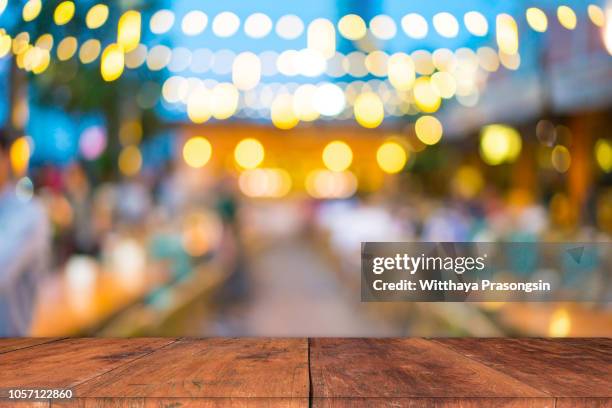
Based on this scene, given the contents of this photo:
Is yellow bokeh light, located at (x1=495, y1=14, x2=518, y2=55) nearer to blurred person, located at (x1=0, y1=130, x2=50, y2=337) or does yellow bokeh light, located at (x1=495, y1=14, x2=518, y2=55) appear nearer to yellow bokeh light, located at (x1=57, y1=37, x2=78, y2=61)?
yellow bokeh light, located at (x1=57, y1=37, x2=78, y2=61)

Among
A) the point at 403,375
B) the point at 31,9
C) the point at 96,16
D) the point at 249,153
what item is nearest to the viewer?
the point at 403,375

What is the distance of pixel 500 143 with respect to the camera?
2.94 meters

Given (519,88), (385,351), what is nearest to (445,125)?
(519,88)

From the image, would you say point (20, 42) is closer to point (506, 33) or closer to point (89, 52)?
point (89, 52)

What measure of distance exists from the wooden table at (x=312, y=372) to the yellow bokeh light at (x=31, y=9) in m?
1.44

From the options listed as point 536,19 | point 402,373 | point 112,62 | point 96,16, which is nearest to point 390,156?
point 536,19

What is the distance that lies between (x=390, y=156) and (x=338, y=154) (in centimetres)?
22

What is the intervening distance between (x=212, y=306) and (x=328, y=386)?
183cm

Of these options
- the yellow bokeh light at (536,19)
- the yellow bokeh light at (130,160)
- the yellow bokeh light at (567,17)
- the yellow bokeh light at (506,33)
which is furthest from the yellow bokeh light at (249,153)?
the yellow bokeh light at (567,17)

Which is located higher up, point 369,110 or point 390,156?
point 369,110

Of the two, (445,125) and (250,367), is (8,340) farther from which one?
(445,125)

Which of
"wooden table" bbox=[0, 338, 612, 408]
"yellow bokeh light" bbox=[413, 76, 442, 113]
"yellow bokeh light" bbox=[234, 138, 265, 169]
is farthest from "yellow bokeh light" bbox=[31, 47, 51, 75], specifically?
"yellow bokeh light" bbox=[413, 76, 442, 113]

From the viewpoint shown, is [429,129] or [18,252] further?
[429,129]

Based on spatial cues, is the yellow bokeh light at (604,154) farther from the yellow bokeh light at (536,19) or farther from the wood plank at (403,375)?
the wood plank at (403,375)
